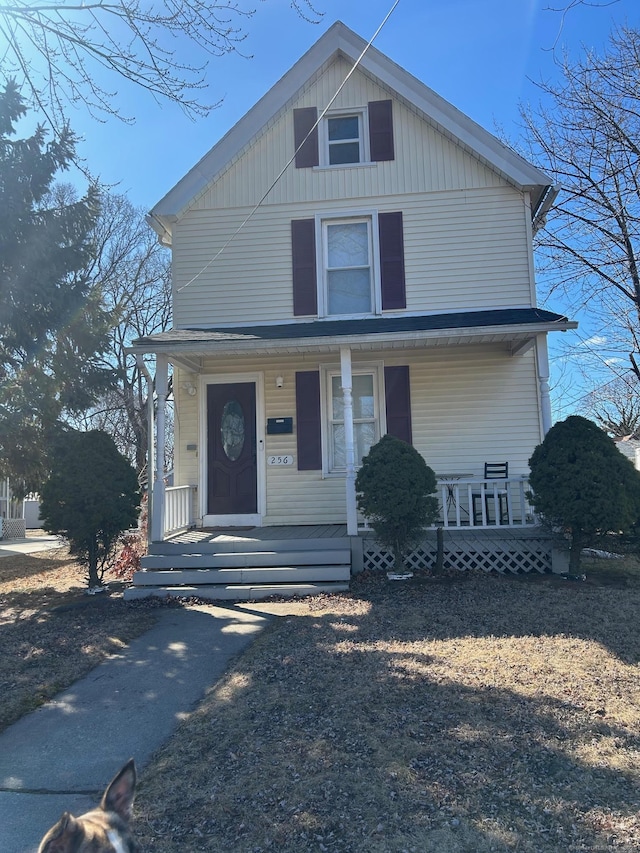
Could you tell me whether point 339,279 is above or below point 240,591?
above

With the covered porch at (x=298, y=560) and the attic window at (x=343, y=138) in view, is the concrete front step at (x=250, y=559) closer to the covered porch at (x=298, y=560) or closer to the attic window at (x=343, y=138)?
the covered porch at (x=298, y=560)

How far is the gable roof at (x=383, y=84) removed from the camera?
9500mm

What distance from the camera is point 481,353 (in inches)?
376

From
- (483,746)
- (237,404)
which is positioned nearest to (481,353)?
(237,404)

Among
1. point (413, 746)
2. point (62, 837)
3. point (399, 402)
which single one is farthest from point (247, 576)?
point (62, 837)

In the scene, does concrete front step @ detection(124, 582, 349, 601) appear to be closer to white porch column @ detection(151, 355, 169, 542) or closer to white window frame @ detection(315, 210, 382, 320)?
white porch column @ detection(151, 355, 169, 542)

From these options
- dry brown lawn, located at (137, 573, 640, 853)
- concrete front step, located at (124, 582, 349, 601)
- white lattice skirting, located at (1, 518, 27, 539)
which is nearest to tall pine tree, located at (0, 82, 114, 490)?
concrete front step, located at (124, 582, 349, 601)

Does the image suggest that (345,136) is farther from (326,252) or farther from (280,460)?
(280,460)

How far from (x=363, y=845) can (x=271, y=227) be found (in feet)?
30.1

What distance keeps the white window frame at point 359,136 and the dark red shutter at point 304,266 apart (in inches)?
41.8

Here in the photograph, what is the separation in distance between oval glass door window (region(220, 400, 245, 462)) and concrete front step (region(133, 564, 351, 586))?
2688 mm

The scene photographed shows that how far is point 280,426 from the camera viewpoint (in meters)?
9.71

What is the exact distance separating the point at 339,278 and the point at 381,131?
8.24ft

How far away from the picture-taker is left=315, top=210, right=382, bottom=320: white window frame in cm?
976
